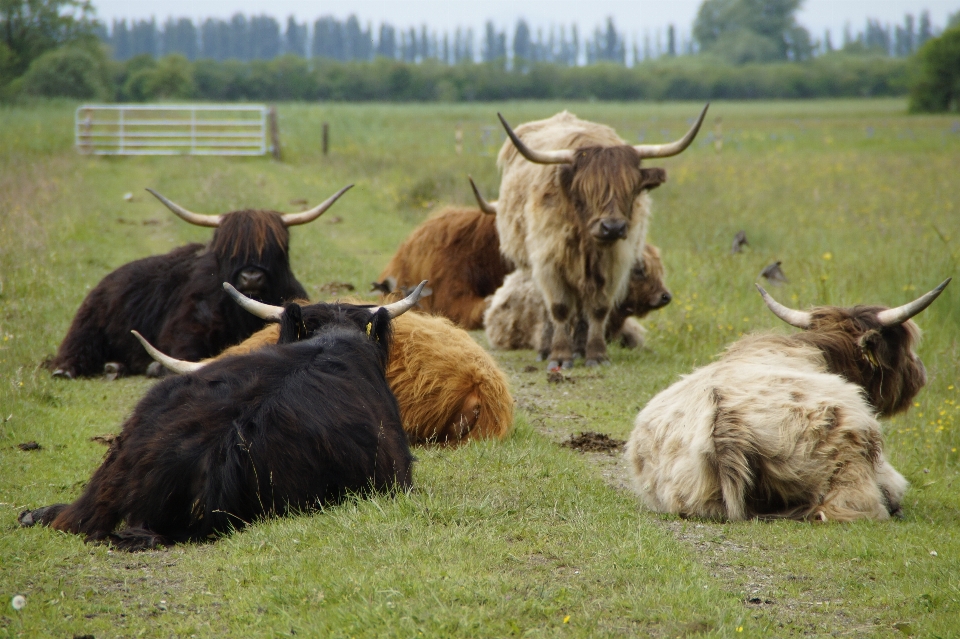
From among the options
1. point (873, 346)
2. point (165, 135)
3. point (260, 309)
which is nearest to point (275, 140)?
point (165, 135)

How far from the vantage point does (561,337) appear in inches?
315

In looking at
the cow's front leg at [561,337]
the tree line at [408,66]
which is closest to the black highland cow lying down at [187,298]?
the cow's front leg at [561,337]

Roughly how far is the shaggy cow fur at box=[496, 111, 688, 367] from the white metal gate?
720 inches

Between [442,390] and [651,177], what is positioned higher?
[651,177]

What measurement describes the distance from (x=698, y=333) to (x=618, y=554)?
5.65 metres

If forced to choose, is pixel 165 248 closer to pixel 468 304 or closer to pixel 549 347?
pixel 468 304

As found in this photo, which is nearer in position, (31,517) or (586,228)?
(31,517)

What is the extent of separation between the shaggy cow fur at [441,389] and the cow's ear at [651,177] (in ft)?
9.77

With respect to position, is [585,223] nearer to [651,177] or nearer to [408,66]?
[651,177]

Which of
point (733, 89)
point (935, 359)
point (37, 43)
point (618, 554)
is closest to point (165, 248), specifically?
point (935, 359)

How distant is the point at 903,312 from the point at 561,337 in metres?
3.63

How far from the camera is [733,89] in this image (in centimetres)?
8625

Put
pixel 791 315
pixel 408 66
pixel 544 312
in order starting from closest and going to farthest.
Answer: pixel 791 315 → pixel 544 312 → pixel 408 66

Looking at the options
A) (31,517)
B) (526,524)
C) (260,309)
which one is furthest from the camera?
(260,309)
